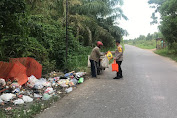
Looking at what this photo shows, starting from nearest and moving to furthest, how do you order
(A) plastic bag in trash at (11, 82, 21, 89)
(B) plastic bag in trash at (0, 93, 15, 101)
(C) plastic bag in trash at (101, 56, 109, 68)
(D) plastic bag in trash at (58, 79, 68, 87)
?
(B) plastic bag in trash at (0, 93, 15, 101) → (A) plastic bag in trash at (11, 82, 21, 89) → (D) plastic bag in trash at (58, 79, 68, 87) → (C) plastic bag in trash at (101, 56, 109, 68)

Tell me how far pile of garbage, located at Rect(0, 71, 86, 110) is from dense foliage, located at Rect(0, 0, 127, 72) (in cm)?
104

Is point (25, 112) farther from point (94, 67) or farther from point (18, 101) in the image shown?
point (94, 67)

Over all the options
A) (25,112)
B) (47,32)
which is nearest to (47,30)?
(47,32)

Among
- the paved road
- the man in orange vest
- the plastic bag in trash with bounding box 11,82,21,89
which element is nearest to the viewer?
the paved road

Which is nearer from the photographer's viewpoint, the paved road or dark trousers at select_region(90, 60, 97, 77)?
the paved road

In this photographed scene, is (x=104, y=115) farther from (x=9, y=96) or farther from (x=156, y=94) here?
(x=9, y=96)

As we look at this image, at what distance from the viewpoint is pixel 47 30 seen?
783 cm

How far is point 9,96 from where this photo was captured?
4.68 metres

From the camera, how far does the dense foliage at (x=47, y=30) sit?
4.60 m

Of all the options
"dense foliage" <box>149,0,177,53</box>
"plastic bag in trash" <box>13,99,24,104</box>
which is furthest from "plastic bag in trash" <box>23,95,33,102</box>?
"dense foliage" <box>149,0,177,53</box>

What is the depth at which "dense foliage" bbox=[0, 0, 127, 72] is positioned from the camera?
15.1 ft

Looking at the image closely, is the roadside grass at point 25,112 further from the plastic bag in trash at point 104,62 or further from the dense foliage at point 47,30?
the plastic bag in trash at point 104,62

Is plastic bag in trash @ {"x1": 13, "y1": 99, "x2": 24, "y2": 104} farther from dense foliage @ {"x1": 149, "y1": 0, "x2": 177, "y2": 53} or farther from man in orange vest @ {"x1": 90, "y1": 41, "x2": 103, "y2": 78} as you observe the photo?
dense foliage @ {"x1": 149, "y1": 0, "x2": 177, "y2": 53}

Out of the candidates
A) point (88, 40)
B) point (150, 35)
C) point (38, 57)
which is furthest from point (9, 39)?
point (150, 35)
